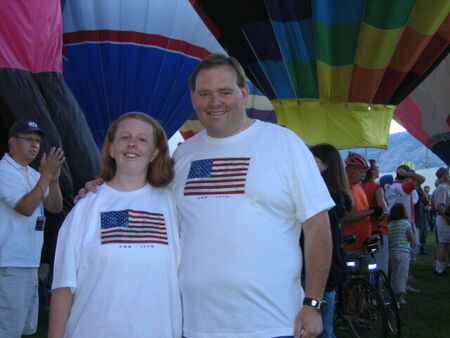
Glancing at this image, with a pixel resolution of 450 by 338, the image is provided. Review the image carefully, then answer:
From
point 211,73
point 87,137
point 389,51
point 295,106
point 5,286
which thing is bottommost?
point 5,286

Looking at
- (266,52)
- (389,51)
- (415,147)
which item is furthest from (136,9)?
(415,147)

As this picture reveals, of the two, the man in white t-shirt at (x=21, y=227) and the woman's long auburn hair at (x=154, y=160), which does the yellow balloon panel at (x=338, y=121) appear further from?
the woman's long auburn hair at (x=154, y=160)

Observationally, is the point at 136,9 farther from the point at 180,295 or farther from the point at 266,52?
the point at 180,295

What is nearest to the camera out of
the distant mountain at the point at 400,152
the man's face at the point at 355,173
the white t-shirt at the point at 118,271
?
the white t-shirt at the point at 118,271

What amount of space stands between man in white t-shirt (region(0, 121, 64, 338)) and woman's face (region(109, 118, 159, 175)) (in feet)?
4.01

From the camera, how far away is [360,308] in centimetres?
414

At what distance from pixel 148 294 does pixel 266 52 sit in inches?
201

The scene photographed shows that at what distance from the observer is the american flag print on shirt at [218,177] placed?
5.92ft

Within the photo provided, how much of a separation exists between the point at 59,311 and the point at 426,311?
440cm

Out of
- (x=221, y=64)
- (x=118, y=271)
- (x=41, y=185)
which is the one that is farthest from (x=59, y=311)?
(x=41, y=185)

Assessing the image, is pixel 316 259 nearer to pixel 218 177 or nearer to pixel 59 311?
pixel 218 177

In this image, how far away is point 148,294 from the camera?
1.74m

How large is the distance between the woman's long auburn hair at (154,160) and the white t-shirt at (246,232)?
8 cm

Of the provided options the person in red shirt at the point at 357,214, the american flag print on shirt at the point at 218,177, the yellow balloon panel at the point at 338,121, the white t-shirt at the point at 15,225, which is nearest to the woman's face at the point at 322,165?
the person in red shirt at the point at 357,214
